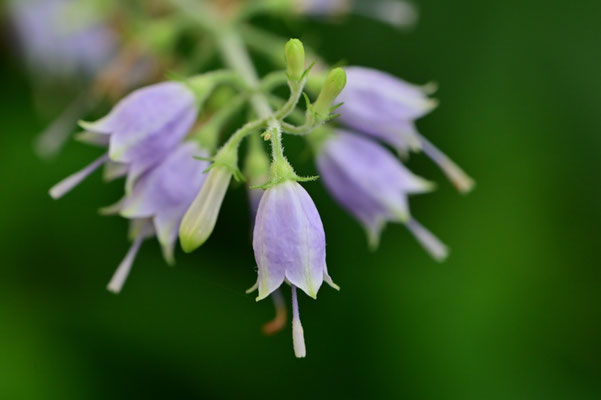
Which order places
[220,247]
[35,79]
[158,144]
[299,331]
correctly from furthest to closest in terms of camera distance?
[35,79] < [220,247] < [158,144] < [299,331]

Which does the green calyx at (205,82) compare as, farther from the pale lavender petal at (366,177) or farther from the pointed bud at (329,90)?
the pointed bud at (329,90)

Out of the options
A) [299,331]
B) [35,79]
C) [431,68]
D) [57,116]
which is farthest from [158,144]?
[431,68]

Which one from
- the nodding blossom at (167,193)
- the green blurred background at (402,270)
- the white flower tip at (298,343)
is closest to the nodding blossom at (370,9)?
the green blurred background at (402,270)

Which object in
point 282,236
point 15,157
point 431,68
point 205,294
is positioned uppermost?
point 282,236

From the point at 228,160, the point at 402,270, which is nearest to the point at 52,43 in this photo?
the point at 402,270

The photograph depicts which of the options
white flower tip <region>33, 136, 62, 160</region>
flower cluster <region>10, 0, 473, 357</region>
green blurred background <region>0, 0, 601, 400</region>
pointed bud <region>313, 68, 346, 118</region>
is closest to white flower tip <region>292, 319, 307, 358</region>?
flower cluster <region>10, 0, 473, 357</region>

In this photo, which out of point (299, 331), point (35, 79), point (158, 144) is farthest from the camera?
point (35, 79)

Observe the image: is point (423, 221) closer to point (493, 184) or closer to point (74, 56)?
point (493, 184)

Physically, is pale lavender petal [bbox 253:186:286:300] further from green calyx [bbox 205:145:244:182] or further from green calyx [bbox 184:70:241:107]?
green calyx [bbox 184:70:241:107]
